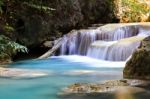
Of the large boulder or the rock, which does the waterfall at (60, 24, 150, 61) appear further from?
the rock

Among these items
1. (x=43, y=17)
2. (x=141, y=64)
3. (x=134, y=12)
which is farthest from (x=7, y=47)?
(x=134, y=12)

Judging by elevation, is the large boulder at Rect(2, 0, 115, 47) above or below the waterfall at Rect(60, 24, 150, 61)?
above

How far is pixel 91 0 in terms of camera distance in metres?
18.9

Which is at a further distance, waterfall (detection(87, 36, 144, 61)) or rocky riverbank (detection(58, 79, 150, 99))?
waterfall (detection(87, 36, 144, 61))

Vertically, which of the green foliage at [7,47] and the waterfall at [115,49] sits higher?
the green foliage at [7,47]

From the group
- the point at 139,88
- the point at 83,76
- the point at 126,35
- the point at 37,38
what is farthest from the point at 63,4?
the point at 139,88

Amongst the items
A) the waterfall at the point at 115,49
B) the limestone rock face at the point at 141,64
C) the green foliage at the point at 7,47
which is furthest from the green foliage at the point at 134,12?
the limestone rock face at the point at 141,64

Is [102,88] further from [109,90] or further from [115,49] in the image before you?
[115,49]

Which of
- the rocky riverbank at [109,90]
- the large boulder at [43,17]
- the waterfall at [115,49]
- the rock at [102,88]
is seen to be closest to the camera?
the rocky riverbank at [109,90]

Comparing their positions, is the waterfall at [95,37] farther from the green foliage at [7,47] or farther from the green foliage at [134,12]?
the green foliage at [134,12]

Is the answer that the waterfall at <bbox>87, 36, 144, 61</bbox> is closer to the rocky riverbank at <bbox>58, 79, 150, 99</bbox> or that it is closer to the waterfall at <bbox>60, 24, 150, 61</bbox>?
the waterfall at <bbox>60, 24, 150, 61</bbox>

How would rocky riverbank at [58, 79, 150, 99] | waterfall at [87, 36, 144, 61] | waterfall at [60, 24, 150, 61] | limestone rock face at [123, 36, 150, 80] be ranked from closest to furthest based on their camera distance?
1. rocky riverbank at [58, 79, 150, 99]
2. limestone rock face at [123, 36, 150, 80]
3. waterfall at [87, 36, 144, 61]
4. waterfall at [60, 24, 150, 61]

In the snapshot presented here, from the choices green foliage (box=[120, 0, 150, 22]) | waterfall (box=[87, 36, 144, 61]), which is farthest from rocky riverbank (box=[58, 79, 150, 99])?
green foliage (box=[120, 0, 150, 22])

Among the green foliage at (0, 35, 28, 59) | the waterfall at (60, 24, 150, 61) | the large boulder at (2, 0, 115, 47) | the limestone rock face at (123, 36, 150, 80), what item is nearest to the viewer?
the limestone rock face at (123, 36, 150, 80)
